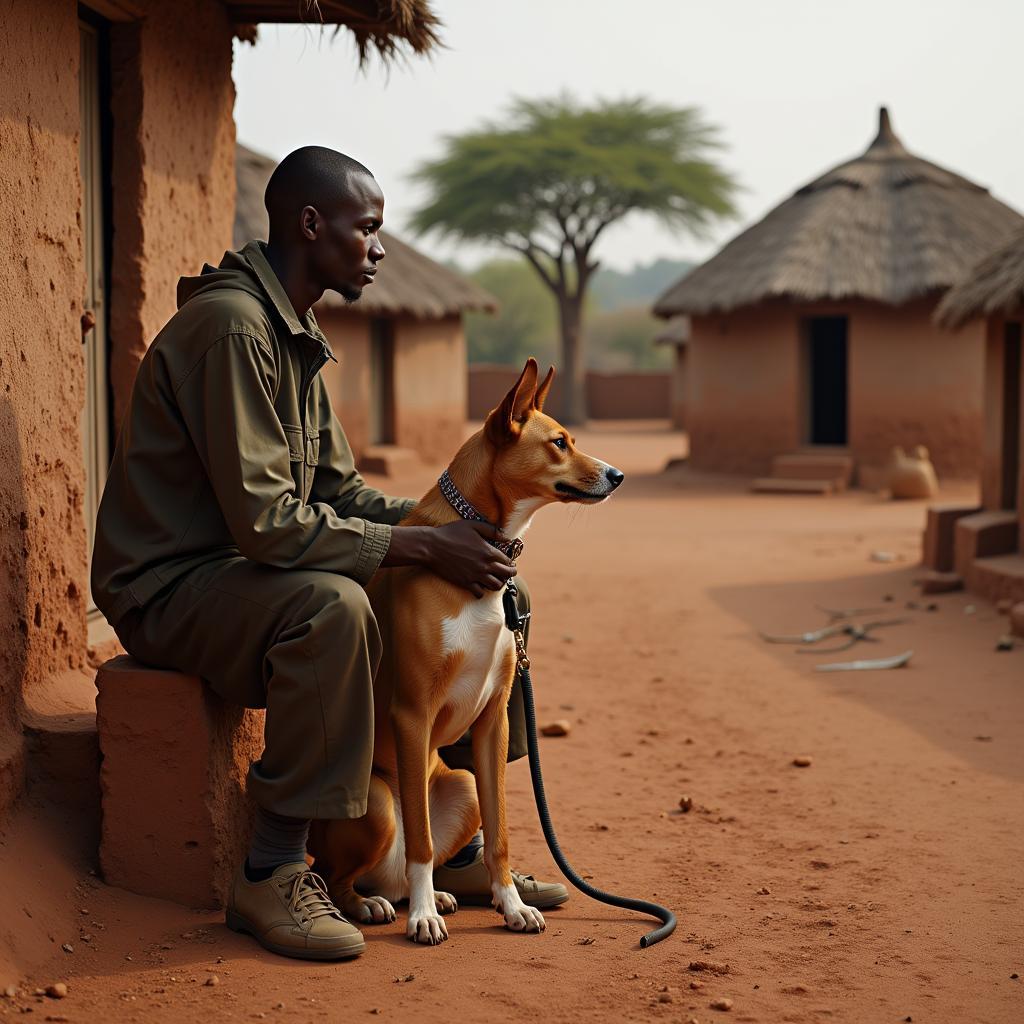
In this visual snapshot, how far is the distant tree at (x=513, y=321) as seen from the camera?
168ft

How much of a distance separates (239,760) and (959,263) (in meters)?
14.4

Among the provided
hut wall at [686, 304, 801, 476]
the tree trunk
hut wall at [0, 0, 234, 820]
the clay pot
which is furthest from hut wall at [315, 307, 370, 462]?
the tree trunk

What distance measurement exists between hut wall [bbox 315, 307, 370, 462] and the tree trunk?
1223 cm

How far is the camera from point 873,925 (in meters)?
3.38

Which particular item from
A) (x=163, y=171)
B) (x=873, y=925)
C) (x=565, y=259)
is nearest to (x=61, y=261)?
(x=163, y=171)

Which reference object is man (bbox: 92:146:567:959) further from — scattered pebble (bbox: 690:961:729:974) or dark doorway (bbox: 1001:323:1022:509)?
dark doorway (bbox: 1001:323:1022:509)

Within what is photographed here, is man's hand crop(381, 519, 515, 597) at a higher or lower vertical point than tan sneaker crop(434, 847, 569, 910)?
higher

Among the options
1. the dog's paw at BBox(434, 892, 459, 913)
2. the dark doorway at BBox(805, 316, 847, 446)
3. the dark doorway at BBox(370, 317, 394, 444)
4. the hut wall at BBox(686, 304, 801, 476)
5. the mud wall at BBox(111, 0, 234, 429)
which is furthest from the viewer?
the dark doorway at BBox(805, 316, 847, 446)

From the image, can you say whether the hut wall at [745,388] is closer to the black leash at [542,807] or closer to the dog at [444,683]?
the black leash at [542,807]

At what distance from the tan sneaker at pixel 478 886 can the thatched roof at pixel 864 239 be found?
43.4 ft

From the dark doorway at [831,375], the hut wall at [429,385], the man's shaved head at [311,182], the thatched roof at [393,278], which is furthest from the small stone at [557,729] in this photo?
the dark doorway at [831,375]

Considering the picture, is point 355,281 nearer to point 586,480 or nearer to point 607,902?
point 586,480

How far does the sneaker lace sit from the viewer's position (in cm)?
311

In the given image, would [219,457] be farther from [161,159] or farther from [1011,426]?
[1011,426]
